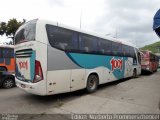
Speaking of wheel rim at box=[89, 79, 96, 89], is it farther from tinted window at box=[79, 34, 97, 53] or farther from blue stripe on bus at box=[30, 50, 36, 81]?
blue stripe on bus at box=[30, 50, 36, 81]

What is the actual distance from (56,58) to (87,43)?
2178mm

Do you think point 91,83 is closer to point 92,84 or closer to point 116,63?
point 92,84

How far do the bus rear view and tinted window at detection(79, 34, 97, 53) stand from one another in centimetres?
217

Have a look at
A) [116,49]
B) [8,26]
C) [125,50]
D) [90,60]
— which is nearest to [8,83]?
[90,60]

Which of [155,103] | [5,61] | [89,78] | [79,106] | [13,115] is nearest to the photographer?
[13,115]

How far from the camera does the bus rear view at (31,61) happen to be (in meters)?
5.83

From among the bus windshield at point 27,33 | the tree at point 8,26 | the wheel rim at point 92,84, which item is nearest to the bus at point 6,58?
the bus windshield at point 27,33

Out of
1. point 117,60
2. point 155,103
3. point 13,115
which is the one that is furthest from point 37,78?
point 117,60

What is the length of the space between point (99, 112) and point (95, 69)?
3412 millimetres

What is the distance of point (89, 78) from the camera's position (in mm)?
8070

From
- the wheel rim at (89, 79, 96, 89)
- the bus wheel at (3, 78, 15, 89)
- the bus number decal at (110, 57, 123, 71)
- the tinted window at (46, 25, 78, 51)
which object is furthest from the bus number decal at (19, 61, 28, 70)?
the bus number decal at (110, 57, 123, 71)

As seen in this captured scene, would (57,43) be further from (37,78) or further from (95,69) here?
(95,69)

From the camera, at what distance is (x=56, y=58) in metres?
6.21

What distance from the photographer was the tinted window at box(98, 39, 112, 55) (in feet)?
29.0
